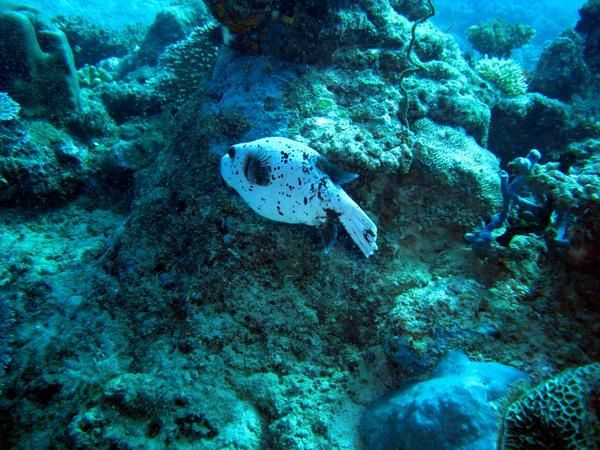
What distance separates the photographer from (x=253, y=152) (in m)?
2.60

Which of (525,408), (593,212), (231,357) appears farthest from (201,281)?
(593,212)

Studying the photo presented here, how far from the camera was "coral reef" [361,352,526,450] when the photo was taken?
6.21 feet

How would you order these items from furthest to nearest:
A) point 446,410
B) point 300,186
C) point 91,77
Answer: point 91,77 < point 300,186 < point 446,410

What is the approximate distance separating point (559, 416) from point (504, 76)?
608 centimetres

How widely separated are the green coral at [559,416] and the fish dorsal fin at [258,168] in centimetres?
212

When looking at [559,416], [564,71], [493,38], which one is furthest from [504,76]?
[559,416]

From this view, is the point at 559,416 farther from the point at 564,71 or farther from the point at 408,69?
the point at 564,71

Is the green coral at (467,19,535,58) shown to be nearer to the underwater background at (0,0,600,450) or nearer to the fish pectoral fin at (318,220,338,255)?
the underwater background at (0,0,600,450)

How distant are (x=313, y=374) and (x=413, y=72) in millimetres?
3439

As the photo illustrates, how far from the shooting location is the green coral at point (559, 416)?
1.62 m

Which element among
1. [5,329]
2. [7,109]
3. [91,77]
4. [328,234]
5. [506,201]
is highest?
[506,201]

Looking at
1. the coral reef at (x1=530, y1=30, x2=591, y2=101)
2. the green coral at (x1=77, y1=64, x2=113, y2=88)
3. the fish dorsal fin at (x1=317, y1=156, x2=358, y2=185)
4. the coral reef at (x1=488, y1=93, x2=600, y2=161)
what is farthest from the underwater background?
the coral reef at (x1=530, y1=30, x2=591, y2=101)

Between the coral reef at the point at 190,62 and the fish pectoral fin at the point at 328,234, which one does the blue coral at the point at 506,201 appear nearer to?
the fish pectoral fin at the point at 328,234

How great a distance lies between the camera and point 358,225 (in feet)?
8.31
